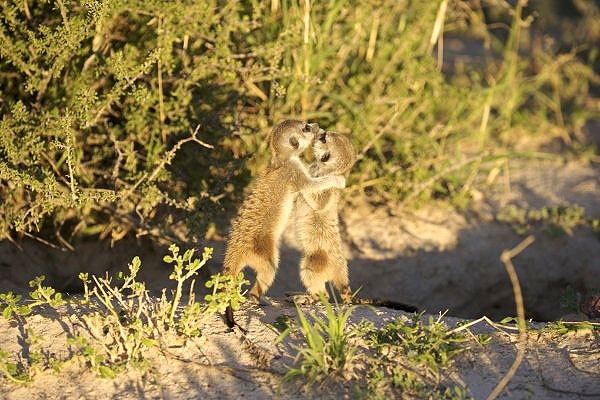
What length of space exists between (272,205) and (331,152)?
500 mm

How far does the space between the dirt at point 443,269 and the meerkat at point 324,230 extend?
251 mm

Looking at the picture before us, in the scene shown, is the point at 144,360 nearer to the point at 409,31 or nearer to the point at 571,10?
the point at 409,31

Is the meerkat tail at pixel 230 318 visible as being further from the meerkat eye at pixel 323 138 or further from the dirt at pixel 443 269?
the meerkat eye at pixel 323 138

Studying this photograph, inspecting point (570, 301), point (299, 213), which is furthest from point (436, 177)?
point (570, 301)

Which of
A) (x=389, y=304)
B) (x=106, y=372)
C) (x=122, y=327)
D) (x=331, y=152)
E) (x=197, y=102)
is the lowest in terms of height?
(x=389, y=304)

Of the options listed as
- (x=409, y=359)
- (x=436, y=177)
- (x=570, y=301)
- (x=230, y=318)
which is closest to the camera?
(x=409, y=359)

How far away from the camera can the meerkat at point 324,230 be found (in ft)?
13.2

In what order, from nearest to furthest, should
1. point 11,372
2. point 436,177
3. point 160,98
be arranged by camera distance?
point 11,372
point 160,98
point 436,177

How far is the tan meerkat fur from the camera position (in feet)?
13.2

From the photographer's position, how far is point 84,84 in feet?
14.5

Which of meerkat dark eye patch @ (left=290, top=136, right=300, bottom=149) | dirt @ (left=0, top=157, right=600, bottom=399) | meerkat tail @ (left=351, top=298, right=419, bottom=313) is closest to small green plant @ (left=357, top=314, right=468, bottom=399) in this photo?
dirt @ (left=0, top=157, right=600, bottom=399)

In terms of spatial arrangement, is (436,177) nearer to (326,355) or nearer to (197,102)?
(197,102)

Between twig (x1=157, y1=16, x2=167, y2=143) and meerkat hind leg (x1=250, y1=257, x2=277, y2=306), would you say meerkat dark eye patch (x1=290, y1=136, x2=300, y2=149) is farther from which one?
twig (x1=157, y1=16, x2=167, y2=143)

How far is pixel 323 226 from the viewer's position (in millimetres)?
4070
